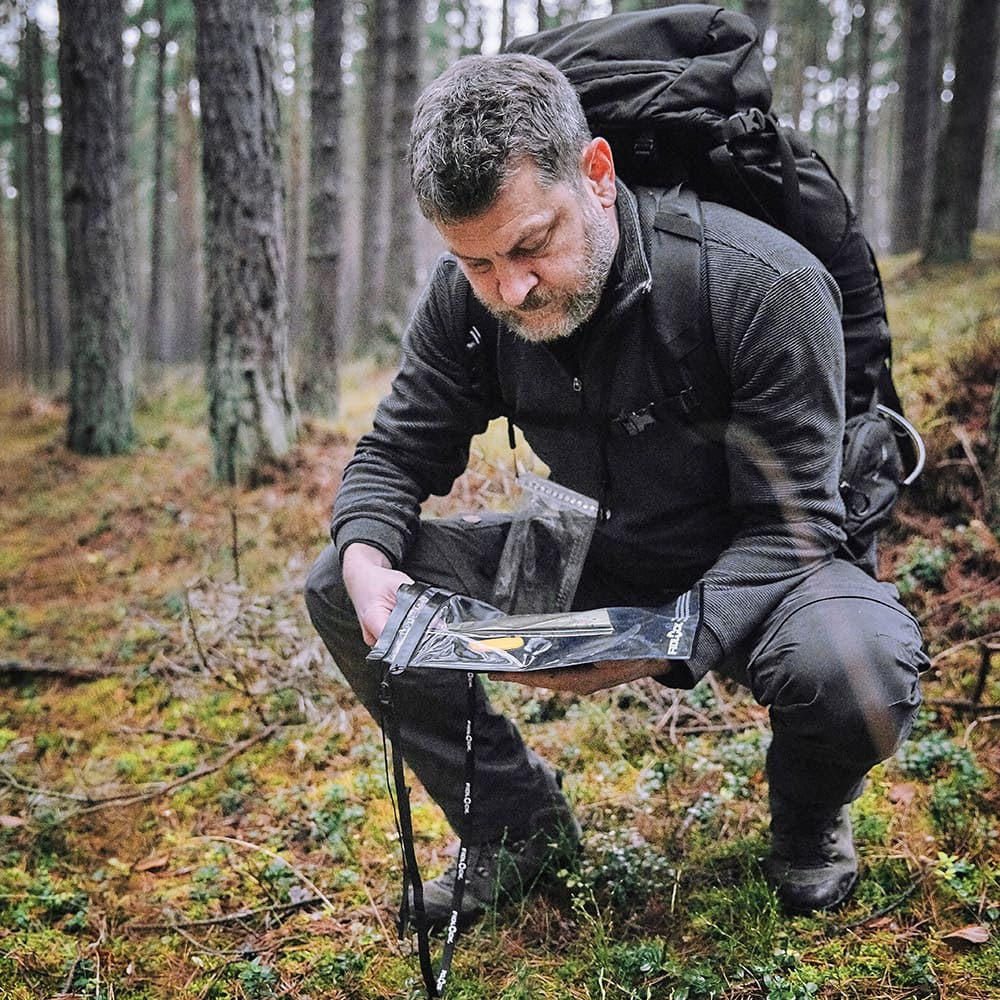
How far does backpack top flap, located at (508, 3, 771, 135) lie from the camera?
2.37 metres

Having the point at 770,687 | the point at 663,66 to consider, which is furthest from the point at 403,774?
the point at 663,66

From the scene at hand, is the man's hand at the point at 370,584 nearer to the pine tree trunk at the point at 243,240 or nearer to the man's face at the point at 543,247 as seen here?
the man's face at the point at 543,247

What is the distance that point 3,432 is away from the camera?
12688mm

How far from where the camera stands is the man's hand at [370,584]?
233cm

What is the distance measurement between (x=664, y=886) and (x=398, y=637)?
1.08 m

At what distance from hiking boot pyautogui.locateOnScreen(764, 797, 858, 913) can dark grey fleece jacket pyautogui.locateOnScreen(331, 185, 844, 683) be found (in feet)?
1.90

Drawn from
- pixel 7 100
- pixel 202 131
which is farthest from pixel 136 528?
pixel 7 100

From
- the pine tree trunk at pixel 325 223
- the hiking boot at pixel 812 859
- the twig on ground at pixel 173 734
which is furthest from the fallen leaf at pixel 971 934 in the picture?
the pine tree trunk at pixel 325 223

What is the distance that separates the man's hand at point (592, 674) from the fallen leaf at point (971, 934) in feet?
3.35

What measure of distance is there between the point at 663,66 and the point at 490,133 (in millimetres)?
579

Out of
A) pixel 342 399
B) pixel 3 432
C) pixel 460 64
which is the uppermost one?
pixel 460 64

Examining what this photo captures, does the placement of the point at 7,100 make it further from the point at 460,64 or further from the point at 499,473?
the point at 460,64

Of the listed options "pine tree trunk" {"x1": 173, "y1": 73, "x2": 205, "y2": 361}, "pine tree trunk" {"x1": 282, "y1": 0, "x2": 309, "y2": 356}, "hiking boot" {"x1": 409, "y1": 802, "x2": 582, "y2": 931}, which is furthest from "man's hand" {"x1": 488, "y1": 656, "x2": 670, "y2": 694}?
"pine tree trunk" {"x1": 173, "y1": 73, "x2": 205, "y2": 361}

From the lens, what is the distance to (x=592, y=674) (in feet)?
6.89
